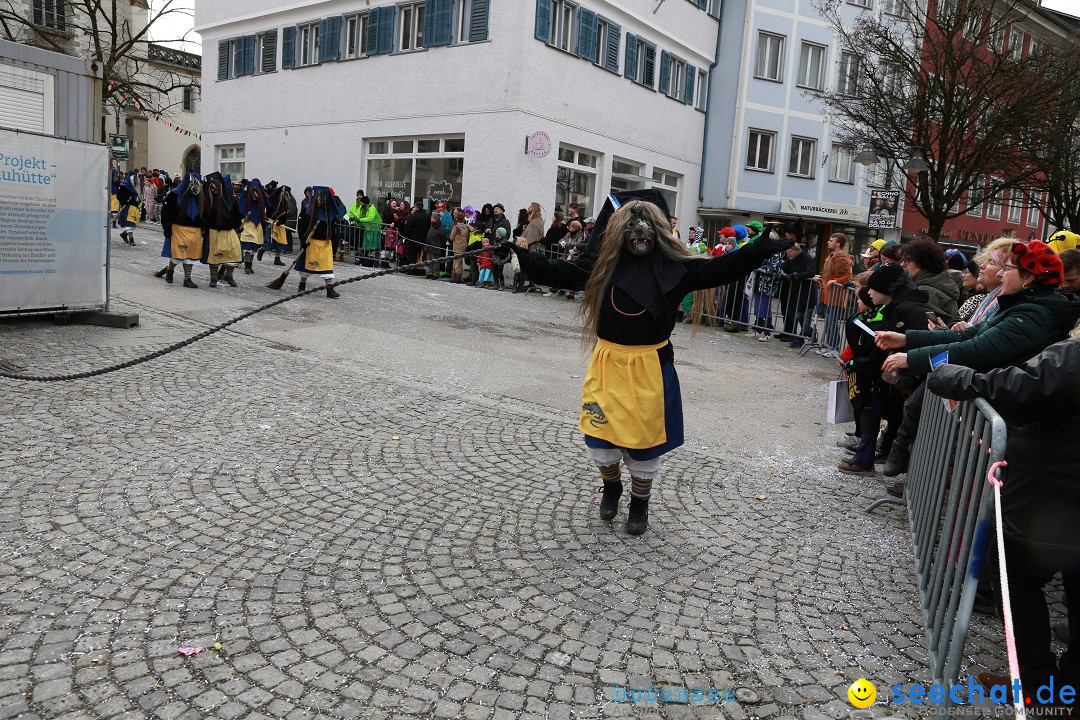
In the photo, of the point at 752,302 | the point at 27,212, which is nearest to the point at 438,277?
the point at 752,302

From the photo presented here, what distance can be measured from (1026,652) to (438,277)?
54.2 ft

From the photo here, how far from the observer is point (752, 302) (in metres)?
13.6

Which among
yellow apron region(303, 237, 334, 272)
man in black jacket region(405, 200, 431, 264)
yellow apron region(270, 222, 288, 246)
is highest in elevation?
man in black jacket region(405, 200, 431, 264)

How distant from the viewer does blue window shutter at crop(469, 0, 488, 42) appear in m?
19.9

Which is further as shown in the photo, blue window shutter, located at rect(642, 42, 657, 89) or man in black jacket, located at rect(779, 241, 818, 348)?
blue window shutter, located at rect(642, 42, 657, 89)

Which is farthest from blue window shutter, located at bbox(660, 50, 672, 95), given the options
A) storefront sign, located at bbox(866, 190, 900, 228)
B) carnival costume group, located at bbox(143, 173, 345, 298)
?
carnival costume group, located at bbox(143, 173, 345, 298)

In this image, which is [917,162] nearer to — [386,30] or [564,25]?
[564,25]

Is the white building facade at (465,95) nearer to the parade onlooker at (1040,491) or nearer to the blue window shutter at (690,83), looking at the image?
the blue window shutter at (690,83)

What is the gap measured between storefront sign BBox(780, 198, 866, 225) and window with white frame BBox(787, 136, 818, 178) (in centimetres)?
106

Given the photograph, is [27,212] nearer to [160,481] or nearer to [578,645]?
[160,481]

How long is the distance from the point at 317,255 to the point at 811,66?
75.7 ft

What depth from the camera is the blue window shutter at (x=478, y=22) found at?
19938 mm

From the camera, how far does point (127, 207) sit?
747 inches

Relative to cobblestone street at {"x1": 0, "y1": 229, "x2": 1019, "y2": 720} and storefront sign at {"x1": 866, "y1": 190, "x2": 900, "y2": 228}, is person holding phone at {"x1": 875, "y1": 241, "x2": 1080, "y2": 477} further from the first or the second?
storefront sign at {"x1": 866, "y1": 190, "x2": 900, "y2": 228}
